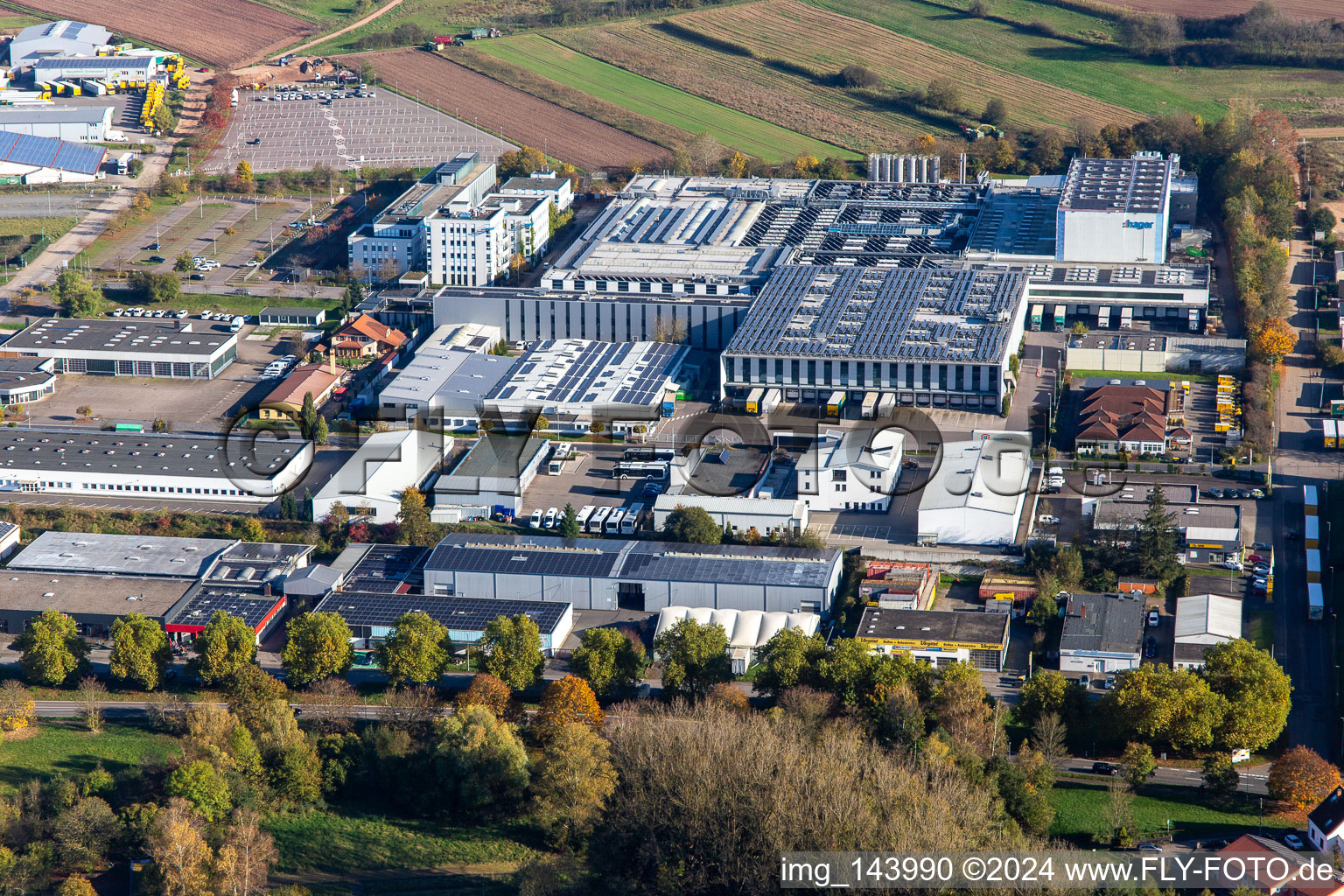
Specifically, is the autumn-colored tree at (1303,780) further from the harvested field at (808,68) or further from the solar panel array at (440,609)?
→ the harvested field at (808,68)

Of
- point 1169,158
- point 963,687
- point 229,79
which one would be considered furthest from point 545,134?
point 963,687

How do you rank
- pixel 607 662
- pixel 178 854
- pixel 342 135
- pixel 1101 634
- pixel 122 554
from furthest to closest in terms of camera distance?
pixel 342 135 < pixel 122 554 < pixel 1101 634 < pixel 607 662 < pixel 178 854

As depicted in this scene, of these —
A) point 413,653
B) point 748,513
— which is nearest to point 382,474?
point 413,653

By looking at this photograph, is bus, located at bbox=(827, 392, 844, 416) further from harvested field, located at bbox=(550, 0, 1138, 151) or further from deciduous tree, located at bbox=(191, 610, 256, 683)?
harvested field, located at bbox=(550, 0, 1138, 151)

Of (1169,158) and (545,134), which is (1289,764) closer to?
(1169,158)

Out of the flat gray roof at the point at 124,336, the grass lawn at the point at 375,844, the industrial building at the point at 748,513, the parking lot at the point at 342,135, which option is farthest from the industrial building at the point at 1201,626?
the parking lot at the point at 342,135

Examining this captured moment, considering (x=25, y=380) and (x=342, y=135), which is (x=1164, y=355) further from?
(x=342, y=135)

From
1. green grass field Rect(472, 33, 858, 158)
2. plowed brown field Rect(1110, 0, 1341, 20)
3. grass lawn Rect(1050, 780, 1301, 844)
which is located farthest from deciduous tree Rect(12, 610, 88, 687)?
plowed brown field Rect(1110, 0, 1341, 20)
